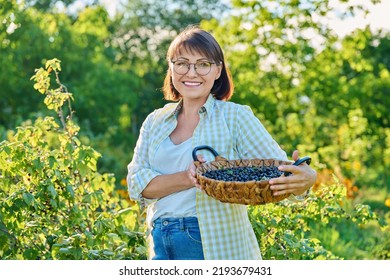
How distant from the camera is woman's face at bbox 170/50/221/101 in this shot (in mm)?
2730

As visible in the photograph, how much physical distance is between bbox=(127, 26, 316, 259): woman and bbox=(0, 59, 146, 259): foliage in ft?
2.77

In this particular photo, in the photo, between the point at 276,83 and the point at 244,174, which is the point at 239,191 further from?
the point at 276,83

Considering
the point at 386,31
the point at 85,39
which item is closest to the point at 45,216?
the point at 85,39

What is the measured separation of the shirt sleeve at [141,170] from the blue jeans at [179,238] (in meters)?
0.14

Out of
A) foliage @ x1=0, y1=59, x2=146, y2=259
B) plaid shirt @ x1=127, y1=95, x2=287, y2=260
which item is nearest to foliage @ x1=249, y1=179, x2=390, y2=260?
foliage @ x1=0, y1=59, x2=146, y2=259

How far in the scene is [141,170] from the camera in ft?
9.16

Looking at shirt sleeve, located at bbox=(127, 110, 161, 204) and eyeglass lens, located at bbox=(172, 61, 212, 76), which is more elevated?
eyeglass lens, located at bbox=(172, 61, 212, 76)

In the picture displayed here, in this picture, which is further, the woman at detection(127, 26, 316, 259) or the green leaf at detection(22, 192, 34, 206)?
the green leaf at detection(22, 192, 34, 206)

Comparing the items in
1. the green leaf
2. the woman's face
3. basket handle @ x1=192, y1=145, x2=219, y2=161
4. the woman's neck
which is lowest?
the green leaf

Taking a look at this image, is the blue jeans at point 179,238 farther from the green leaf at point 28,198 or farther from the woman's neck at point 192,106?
the green leaf at point 28,198

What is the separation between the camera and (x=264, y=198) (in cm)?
249

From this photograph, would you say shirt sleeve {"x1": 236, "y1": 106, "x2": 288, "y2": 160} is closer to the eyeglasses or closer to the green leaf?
the eyeglasses

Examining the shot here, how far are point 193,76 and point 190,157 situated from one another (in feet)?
0.94

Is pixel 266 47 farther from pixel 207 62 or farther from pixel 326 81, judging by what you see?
pixel 207 62
